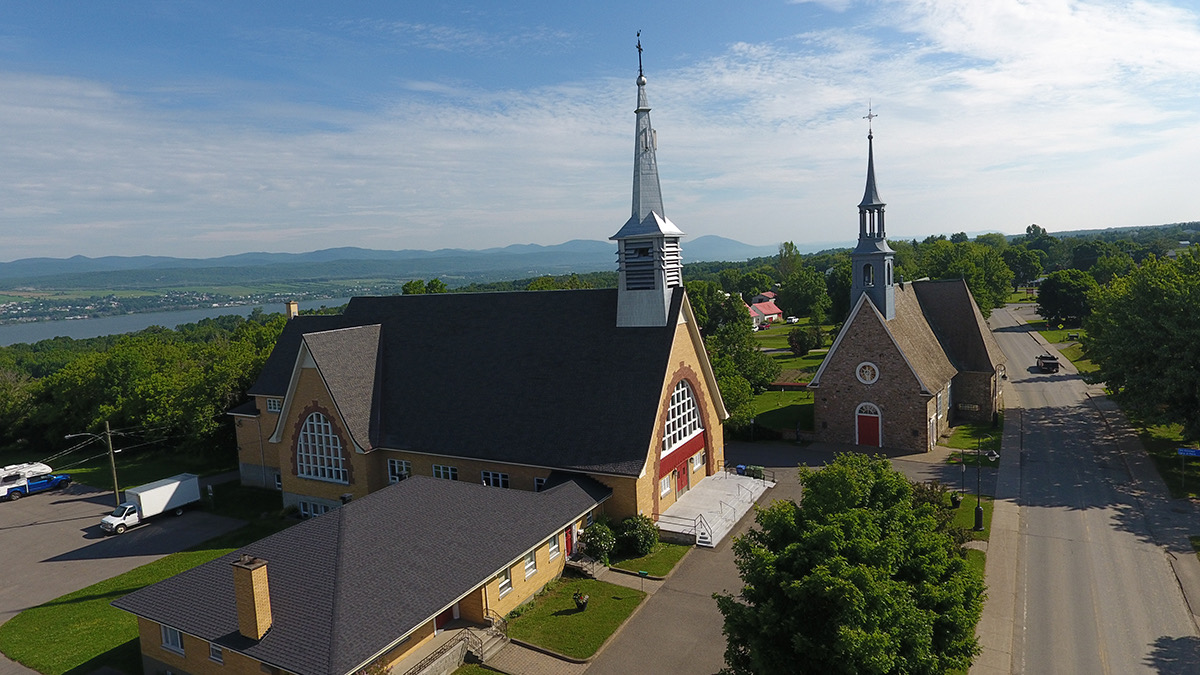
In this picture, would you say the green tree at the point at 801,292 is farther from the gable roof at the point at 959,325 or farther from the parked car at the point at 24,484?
the parked car at the point at 24,484

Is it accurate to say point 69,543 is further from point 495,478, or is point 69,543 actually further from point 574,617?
point 574,617

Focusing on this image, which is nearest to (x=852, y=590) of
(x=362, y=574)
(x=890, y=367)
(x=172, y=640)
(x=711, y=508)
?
(x=362, y=574)

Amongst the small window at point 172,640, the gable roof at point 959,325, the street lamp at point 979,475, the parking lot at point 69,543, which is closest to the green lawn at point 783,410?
the street lamp at point 979,475

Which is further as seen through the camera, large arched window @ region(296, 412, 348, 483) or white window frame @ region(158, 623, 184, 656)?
large arched window @ region(296, 412, 348, 483)

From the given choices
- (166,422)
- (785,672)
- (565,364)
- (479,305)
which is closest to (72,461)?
(166,422)

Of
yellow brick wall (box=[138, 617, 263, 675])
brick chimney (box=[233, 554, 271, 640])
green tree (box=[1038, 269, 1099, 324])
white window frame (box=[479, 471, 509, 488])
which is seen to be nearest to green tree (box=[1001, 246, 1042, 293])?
green tree (box=[1038, 269, 1099, 324])

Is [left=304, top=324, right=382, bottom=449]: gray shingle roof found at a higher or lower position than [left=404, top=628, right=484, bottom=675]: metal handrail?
higher

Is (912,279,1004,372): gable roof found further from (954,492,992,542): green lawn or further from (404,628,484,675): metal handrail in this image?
(404,628,484,675): metal handrail
